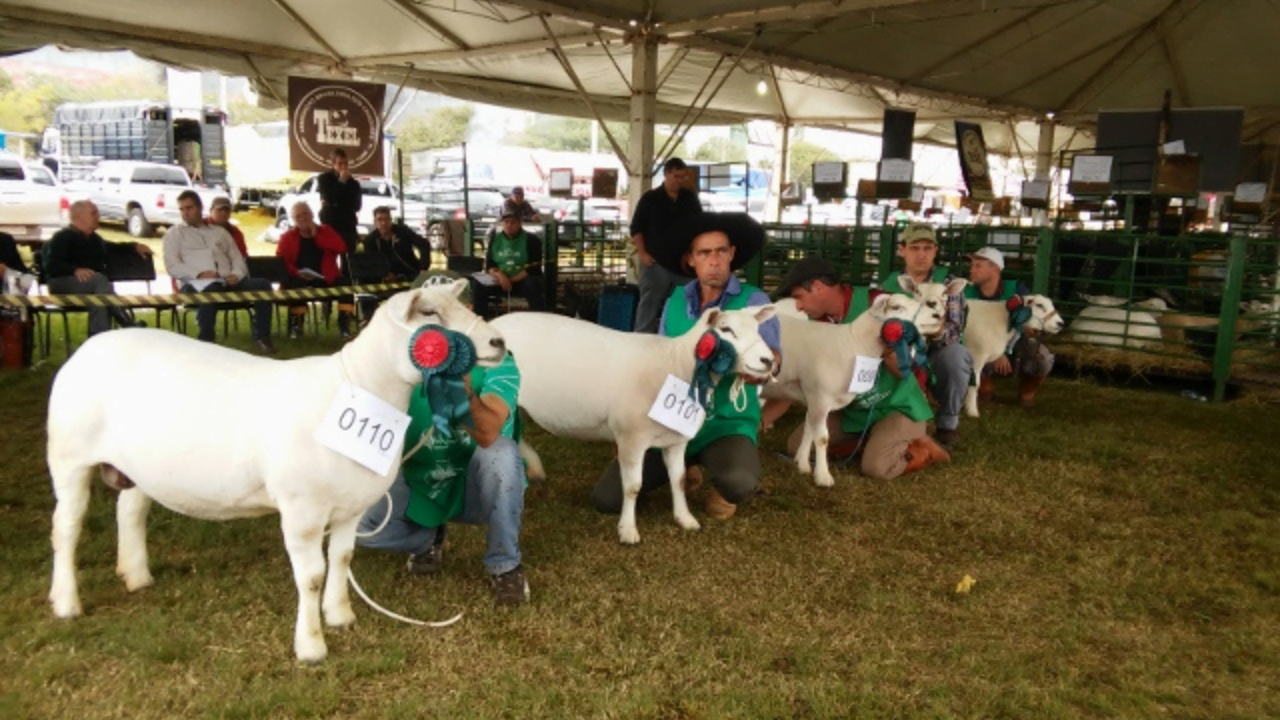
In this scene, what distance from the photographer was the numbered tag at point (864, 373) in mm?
5195

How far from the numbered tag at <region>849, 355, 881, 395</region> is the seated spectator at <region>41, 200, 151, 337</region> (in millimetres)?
6542

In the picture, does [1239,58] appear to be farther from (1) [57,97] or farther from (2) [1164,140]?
(1) [57,97]

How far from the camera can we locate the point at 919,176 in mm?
40500

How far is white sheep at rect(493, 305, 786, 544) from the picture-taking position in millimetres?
4059

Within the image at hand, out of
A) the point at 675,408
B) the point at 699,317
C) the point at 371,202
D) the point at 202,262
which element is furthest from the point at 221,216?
the point at 371,202

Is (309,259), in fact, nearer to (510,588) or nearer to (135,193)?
(510,588)

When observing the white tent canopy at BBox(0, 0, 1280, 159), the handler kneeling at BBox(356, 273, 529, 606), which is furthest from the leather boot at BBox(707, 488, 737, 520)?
the white tent canopy at BBox(0, 0, 1280, 159)

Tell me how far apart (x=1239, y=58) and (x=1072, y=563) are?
44.1 ft

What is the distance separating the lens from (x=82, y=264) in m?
8.32

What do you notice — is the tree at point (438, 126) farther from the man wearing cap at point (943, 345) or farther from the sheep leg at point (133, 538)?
the sheep leg at point (133, 538)

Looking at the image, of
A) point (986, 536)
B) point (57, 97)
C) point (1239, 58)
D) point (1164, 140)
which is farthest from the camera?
point (57, 97)

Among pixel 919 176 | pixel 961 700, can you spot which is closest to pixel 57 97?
pixel 919 176

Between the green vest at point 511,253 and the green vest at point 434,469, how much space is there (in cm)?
711

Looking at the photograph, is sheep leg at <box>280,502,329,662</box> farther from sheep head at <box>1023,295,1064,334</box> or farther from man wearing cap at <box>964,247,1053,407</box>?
sheep head at <box>1023,295,1064,334</box>
